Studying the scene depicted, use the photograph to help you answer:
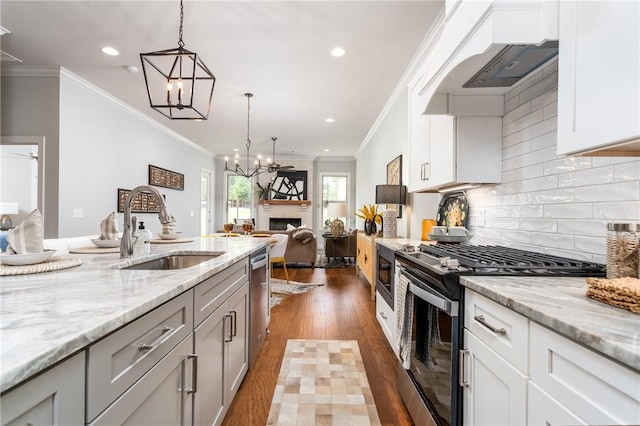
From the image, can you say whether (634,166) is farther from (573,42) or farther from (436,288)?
(436,288)

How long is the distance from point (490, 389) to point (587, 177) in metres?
0.98

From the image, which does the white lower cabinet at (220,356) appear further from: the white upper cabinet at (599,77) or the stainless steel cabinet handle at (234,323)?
the white upper cabinet at (599,77)

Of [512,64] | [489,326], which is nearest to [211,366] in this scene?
[489,326]

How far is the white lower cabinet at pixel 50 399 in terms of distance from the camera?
499 millimetres

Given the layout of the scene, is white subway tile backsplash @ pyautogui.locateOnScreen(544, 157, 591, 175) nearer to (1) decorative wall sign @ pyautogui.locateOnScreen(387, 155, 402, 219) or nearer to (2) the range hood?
(2) the range hood

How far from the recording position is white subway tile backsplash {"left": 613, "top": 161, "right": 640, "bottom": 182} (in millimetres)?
1137

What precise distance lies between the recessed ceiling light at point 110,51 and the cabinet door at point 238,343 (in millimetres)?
2913

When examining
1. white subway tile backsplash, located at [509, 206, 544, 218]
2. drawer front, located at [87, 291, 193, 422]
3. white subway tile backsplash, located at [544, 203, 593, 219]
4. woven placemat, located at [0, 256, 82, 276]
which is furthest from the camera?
white subway tile backsplash, located at [509, 206, 544, 218]

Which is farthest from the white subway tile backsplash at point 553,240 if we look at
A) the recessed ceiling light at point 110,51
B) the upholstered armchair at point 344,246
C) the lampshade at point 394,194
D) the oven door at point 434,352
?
the upholstered armchair at point 344,246

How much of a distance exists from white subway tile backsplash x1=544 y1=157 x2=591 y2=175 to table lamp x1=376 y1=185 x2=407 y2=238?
7.69 feet

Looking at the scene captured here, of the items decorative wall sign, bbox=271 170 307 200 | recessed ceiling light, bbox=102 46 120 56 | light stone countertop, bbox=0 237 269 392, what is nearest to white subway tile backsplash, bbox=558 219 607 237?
light stone countertop, bbox=0 237 269 392

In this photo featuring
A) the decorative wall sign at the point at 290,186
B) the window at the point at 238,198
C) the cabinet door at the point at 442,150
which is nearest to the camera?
the cabinet door at the point at 442,150

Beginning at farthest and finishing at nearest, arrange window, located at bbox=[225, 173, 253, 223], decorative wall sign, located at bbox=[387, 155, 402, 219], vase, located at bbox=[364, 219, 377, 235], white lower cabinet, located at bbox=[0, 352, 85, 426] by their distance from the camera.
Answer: window, located at bbox=[225, 173, 253, 223], vase, located at bbox=[364, 219, 377, 235], decorative wall sign, located at bbox=[387, 155, 402, 219], white lower cabinet, located at bbox=[0, 352, 85, 426]

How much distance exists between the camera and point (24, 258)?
122 centimetres
